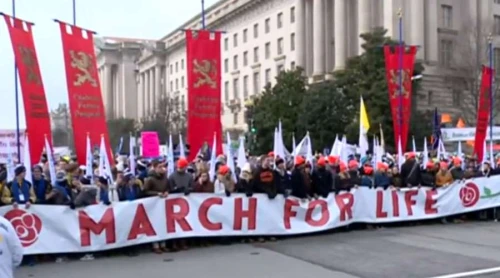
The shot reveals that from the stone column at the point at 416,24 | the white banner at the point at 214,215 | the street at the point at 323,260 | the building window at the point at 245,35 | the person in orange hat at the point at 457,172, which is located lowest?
the street at the point at 323,260

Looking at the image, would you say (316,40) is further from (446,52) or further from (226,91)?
(226,91)

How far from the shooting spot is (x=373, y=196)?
15.7 metres

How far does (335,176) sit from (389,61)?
919 centimetres

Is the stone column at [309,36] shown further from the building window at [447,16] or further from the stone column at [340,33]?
the building window at [447,16]

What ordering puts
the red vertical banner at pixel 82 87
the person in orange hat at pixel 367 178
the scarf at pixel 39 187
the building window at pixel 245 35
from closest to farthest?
the scarf at pixel 39 187 < the red vertical banner at pixel 82 87 < the person in orange hat at pixel 367 178 < the building window at pixel 245 35

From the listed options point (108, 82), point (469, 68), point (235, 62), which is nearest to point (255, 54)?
point (235, 62)

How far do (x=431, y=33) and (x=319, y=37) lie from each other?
13910mm

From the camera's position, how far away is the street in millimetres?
10758

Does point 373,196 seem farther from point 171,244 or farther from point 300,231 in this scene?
point 171,244

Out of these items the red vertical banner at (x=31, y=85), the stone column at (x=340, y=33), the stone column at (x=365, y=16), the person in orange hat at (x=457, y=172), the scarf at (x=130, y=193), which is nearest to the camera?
the scarf at (x=130, y=193)

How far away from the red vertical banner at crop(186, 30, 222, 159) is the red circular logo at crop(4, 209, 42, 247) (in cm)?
507

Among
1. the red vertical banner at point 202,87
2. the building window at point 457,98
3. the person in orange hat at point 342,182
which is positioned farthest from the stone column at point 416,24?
the person in orange hat at point 342,182

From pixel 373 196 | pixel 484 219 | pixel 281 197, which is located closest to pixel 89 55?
pixel 281 197

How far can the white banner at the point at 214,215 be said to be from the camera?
40.0 ft
